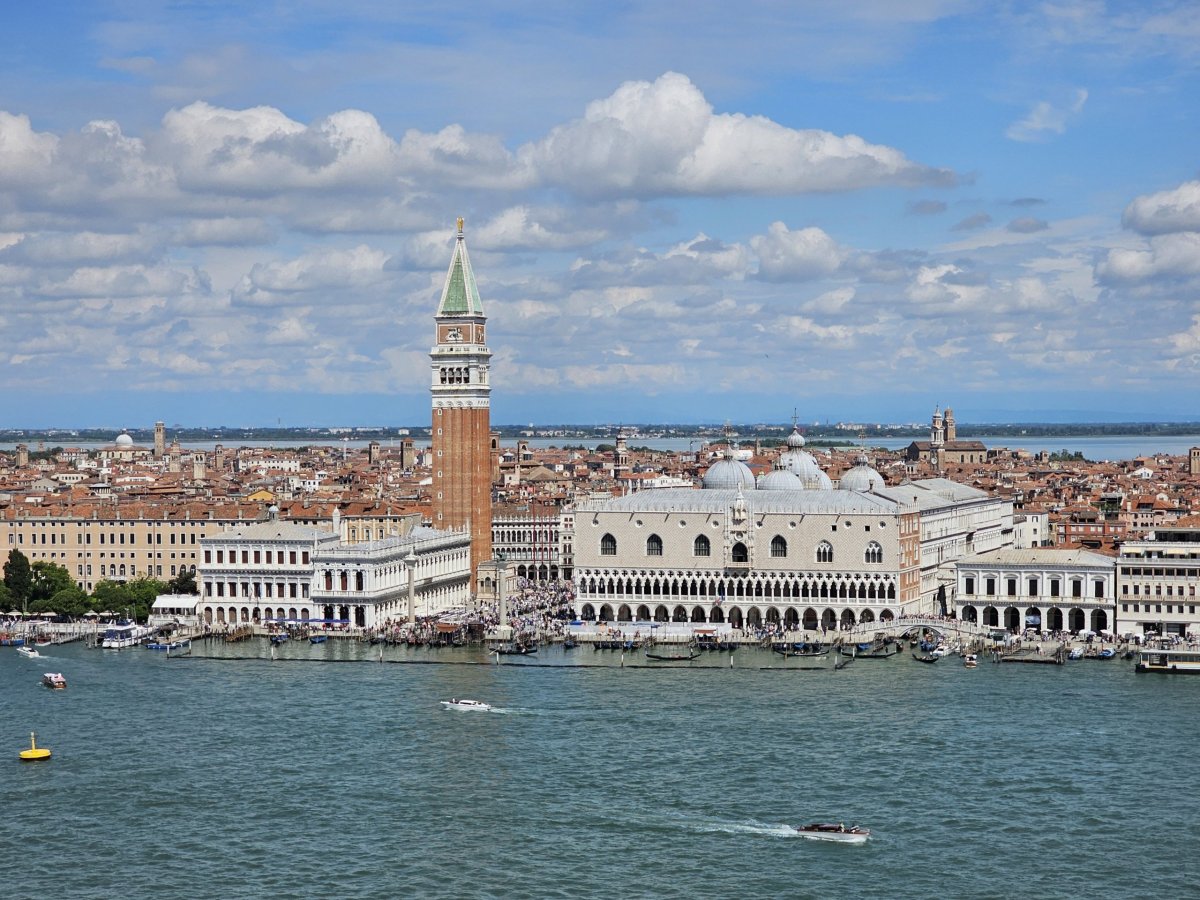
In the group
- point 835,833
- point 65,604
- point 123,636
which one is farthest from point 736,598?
point 835,833

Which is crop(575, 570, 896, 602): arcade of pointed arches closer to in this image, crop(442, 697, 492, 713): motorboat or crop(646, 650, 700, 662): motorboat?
crop(646, 650, 700, 662): motorboat

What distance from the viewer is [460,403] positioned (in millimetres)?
51562

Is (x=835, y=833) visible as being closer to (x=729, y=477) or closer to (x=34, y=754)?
(x=34, y=754)

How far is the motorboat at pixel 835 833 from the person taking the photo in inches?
965

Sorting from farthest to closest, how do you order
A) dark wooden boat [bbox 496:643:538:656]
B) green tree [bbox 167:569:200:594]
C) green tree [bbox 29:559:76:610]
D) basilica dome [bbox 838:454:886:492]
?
basilica dome [bbox 838:454:886:492] < green tree [bbox 167:569:200:594] < green tree [bbox 29:559:76:610] < dark wooden boat [bbox 496:643:538:656]

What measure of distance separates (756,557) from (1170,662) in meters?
11.3

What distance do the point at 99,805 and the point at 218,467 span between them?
89714 mm

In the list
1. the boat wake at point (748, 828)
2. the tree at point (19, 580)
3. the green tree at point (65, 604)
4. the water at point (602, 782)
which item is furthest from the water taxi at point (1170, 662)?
the tree at point (19, 580)

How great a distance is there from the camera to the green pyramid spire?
5150 cm

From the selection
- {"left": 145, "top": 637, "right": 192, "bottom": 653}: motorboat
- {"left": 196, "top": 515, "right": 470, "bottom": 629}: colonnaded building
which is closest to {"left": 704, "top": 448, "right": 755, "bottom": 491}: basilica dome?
{"left": 196, "top": 515, "right": 470, "bottom": 629}: colonnaded building

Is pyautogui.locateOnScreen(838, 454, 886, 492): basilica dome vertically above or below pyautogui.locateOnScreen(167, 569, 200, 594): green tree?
above

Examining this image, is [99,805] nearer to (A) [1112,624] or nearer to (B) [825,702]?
(B) [825,702]

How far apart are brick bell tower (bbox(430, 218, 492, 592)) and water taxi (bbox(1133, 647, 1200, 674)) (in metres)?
20.3

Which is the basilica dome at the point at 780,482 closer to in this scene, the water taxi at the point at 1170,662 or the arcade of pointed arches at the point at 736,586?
the arcade of pointed arches at the point at 736,586
